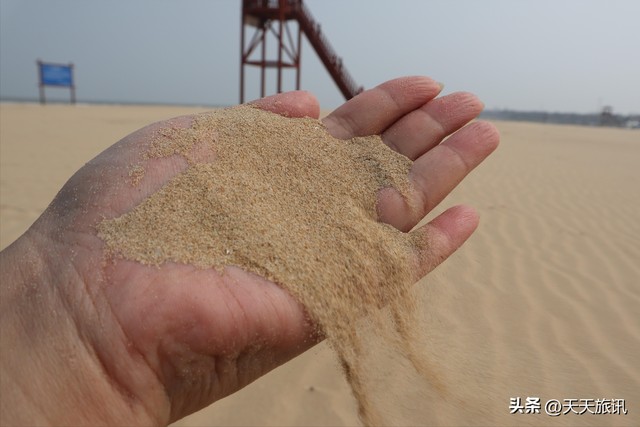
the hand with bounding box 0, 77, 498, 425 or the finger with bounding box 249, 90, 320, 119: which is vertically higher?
the finger with bounding box 249, 90, 320, 119

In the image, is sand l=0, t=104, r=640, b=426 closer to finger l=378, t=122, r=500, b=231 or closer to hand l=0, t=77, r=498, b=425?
finger l=378, t=122, r=500, b=231

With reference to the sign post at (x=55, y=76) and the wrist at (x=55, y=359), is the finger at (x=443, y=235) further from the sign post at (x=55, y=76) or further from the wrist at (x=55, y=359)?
the sign post at (x=55, y=76)

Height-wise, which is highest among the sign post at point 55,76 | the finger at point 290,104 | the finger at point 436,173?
the finger at point 290,104

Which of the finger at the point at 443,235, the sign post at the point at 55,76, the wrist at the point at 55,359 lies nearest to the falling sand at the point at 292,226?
the finger at the point at 443,235

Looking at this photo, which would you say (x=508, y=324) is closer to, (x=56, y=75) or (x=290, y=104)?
(x=290, y=104)

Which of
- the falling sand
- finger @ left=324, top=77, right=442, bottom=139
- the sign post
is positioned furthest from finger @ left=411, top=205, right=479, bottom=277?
the sign post

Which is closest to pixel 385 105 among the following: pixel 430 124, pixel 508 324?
pixel 430 124

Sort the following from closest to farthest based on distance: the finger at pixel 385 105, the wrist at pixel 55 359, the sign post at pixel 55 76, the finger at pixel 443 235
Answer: the wrist at pixel 55 359
the finger at pixel 443 235
the finger at pixel 385 105
the sign post at pixel 55 76

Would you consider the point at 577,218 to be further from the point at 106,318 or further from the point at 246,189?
the point at 106,318
